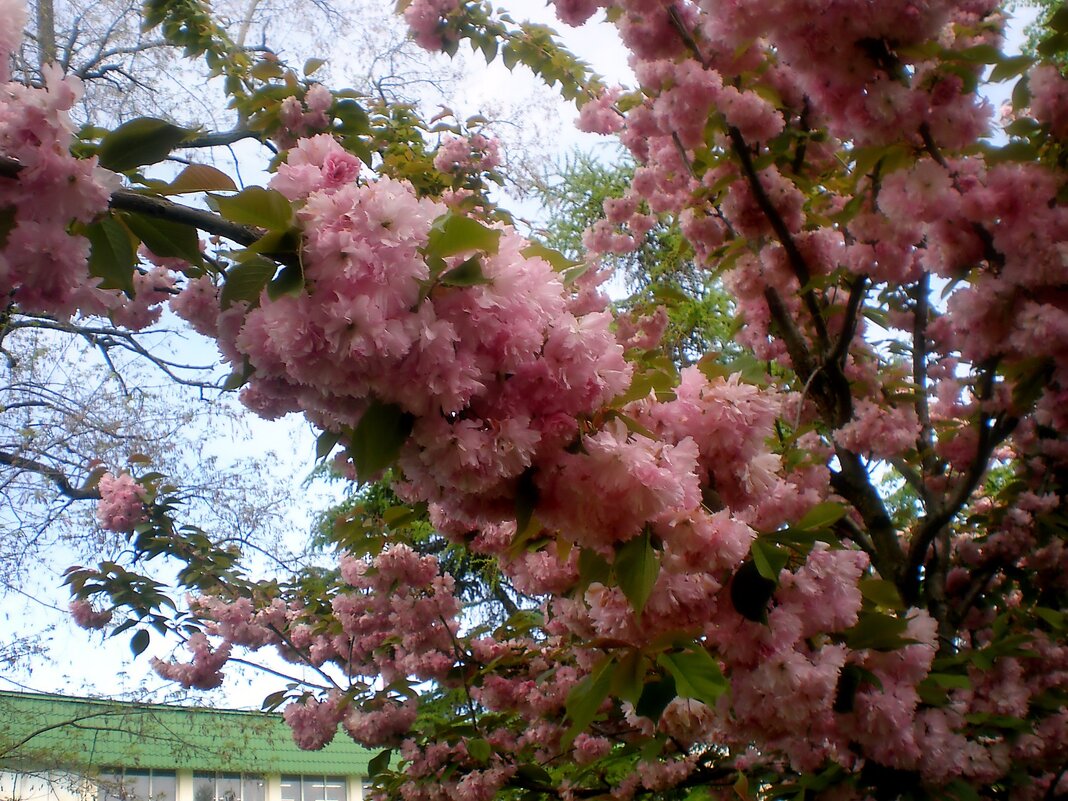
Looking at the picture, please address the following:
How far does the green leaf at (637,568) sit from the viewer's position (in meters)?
0.99

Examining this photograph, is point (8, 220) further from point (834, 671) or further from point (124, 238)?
point (834, 671)

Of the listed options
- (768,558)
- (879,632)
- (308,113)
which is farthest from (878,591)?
(308,113)

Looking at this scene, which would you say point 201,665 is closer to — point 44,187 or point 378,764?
point 378,764

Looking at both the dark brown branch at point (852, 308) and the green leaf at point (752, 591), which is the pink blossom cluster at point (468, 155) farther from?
the green leaf at point (752, 591)

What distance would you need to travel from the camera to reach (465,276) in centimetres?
90

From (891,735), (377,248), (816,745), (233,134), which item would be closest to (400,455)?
(377,248)

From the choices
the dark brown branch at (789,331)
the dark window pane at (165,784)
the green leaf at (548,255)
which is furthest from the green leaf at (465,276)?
the dark window pane at (165,784)

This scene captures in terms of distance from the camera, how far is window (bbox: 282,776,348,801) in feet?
38.7

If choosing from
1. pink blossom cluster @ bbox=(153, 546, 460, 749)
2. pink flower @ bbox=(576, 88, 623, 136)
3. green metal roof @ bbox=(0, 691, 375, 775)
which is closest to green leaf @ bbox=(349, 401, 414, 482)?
pink blossom cluster @ bbox=(153, 546, 460, 749)

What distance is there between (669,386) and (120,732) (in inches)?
243

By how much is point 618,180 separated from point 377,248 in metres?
10.0

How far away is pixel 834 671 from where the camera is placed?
1.29 meters

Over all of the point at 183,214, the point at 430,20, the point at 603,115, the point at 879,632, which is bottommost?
the point at 879,632

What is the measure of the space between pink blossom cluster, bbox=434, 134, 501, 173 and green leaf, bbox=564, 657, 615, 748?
305 centimetres
